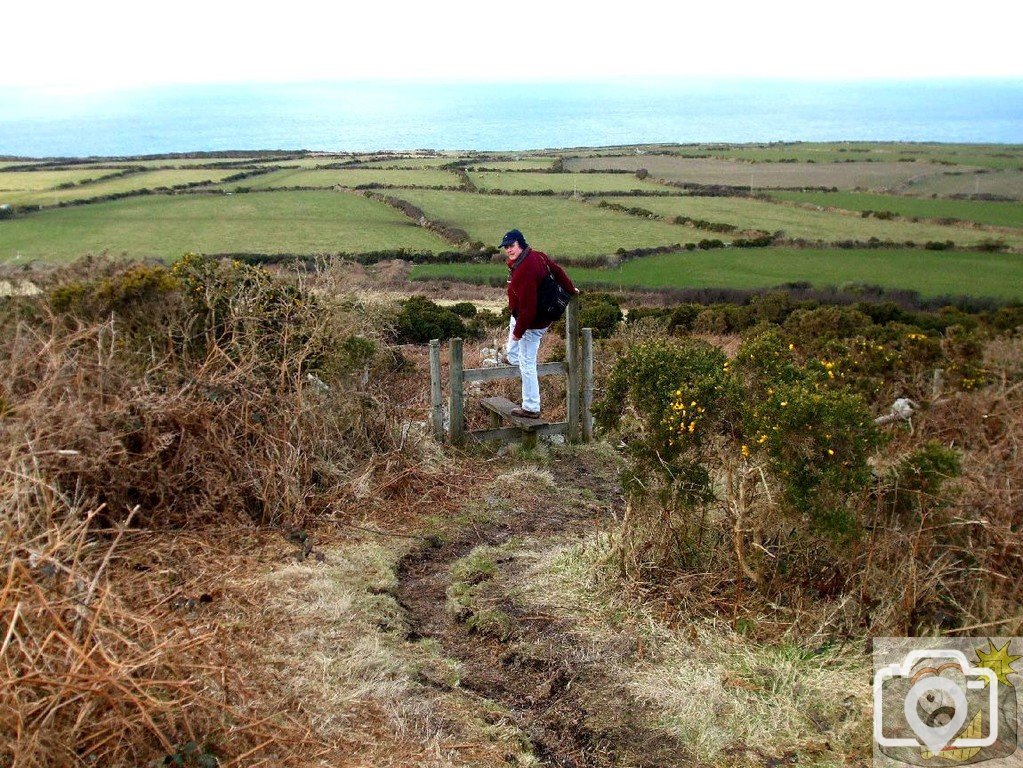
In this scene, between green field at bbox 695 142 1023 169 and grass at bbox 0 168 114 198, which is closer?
grass at bbox 0 168 114 198

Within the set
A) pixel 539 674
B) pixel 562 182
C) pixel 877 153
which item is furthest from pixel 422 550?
pixel 877 153

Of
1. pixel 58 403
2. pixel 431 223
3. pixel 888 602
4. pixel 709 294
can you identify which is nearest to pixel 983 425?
pixel 888 602

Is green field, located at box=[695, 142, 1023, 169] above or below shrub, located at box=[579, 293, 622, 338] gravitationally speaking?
above

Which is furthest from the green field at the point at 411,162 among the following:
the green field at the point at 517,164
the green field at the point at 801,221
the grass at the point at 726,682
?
the grass at the point at 726,682

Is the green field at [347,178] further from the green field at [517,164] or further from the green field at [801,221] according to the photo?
the green field at [801,221]

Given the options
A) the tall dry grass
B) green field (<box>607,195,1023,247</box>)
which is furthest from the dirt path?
green field (<box>607,195,1023,247</box>)

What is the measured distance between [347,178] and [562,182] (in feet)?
51.2

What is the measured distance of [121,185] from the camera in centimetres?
Answer: 5825

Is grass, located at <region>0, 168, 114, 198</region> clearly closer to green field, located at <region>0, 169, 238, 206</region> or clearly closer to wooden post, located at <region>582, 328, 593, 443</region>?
green field, located at <region>0, 169, 238, 206</region>

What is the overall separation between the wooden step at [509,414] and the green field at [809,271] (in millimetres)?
23853

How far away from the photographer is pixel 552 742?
452cm

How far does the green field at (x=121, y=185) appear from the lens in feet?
165

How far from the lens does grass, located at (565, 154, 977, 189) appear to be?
2579 inches

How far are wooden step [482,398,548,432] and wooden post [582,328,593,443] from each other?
58 centimetres
